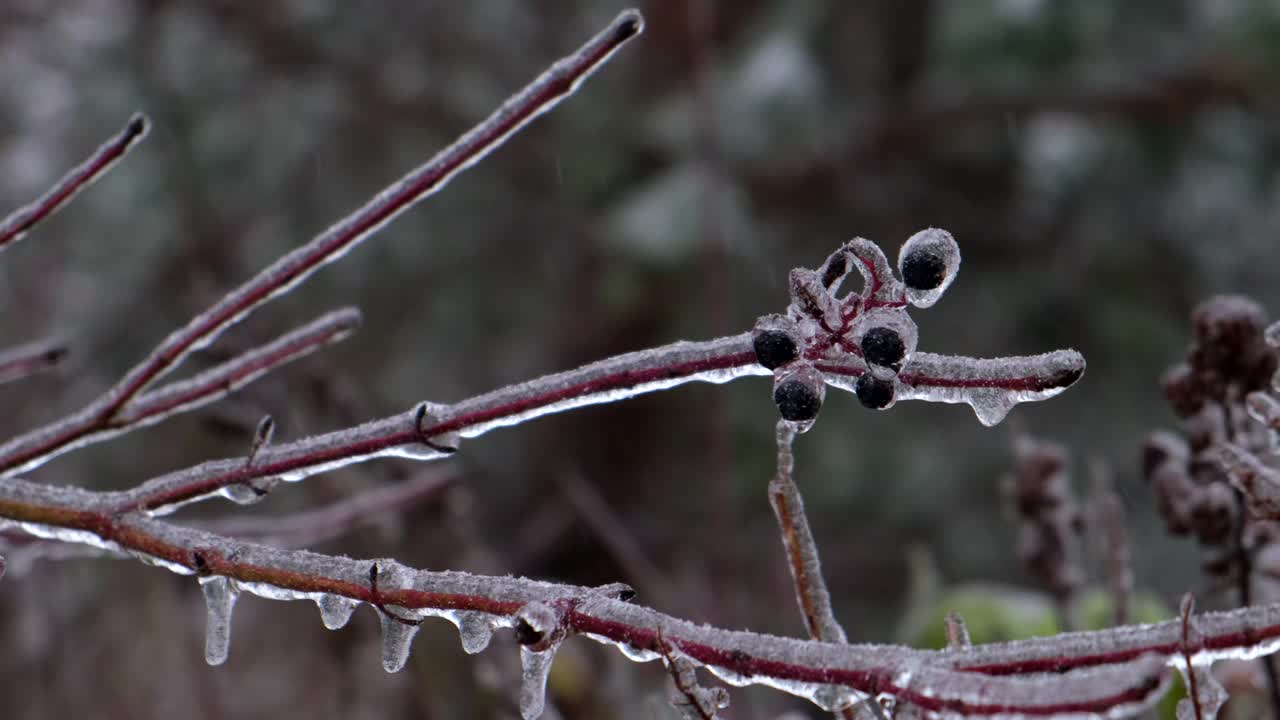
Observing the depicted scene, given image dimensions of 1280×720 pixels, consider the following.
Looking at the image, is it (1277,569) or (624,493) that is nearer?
(1277,569)

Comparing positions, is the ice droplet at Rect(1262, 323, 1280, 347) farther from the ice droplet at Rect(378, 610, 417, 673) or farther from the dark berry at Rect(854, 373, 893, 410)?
the ice droplet at Rect(378, 610, 417, 673)

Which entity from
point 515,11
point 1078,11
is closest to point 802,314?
point 1078,11

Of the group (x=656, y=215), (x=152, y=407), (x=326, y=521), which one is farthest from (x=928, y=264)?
(x=656, y=215)

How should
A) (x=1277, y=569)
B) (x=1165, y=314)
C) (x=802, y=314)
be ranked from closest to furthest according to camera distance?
(x=802, y=314), (x=1277, y=569), (x=1165, y=314)

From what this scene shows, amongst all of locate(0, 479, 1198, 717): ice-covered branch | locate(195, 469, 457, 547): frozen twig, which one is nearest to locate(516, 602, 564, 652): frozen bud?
locate(0, 479, 1198, 717): ice-covered branch

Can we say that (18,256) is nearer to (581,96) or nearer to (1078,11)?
(581,96)

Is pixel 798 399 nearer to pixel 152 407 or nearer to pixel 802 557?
pixel 802 557

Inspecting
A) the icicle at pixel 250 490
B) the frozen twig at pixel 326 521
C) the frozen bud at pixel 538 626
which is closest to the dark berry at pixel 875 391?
the frozen bud at pixel 538 626

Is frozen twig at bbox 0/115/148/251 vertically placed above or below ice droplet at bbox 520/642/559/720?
above
